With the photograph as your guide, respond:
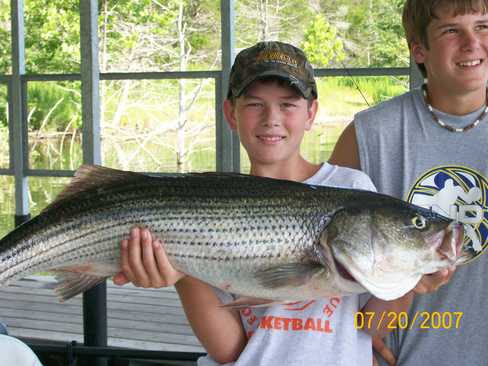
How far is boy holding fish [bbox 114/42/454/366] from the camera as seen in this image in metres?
2.42

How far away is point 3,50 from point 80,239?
10394 millimetres

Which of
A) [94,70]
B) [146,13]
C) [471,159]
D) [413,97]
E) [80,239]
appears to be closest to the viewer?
[80,239]

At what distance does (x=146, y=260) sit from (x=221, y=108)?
4006 millimetres

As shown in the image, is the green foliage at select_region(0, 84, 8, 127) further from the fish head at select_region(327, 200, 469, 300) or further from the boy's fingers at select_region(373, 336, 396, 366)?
the fish head at select_region(327, 200, 469, 300)

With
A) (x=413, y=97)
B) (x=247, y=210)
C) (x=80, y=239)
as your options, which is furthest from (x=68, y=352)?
(x=413, y=97)

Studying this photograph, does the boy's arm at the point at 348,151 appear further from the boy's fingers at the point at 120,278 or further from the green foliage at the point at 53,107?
the green foliage at the point at 53,107

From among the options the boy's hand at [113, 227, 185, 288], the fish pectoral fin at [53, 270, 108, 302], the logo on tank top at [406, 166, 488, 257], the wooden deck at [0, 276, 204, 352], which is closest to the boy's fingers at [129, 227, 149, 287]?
the boy's hand at [113, 227, 185, 288]

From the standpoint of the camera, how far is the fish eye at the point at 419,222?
7.59 feet

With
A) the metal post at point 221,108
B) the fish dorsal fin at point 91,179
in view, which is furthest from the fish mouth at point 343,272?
the metal post at point 221,108

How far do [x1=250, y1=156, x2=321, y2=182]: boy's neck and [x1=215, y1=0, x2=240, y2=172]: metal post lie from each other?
3.50 m

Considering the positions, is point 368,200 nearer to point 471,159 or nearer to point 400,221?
point 400,221

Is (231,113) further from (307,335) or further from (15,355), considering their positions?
(15,355)

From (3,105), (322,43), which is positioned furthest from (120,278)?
(322,43)

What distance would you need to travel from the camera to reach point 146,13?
459 inches
